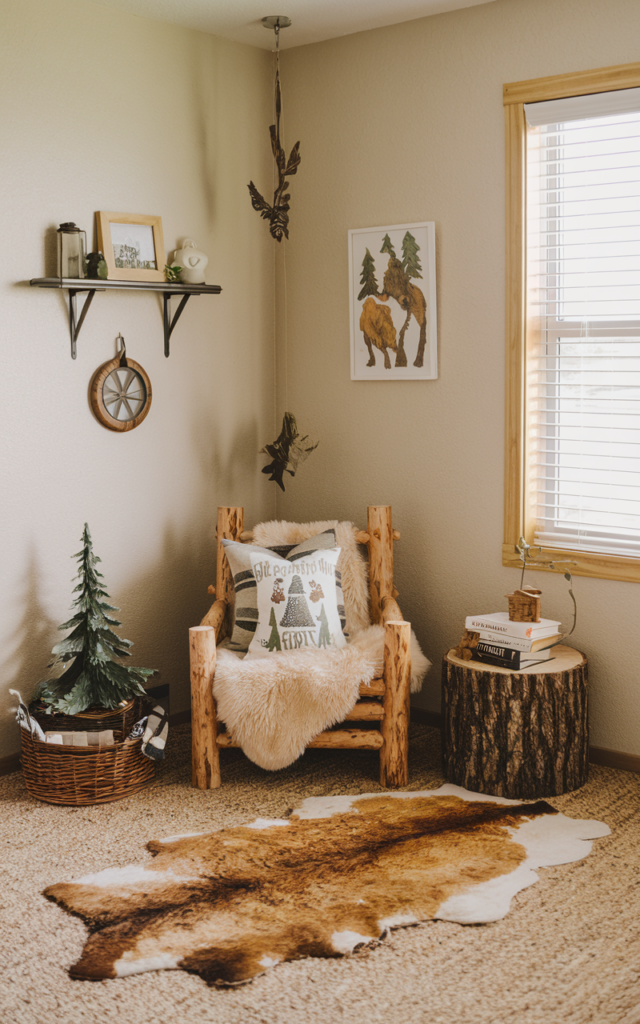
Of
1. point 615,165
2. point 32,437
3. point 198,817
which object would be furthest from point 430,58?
point 198,817

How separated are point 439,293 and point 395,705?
5.05 ft

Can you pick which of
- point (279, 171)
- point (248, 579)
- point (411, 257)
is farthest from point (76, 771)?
point (279, 171)

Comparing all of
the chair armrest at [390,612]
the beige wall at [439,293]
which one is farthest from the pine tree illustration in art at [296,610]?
the beige wall at [439,293]

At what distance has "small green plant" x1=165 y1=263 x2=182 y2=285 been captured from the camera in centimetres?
354

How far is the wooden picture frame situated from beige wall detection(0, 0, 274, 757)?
0.06 m

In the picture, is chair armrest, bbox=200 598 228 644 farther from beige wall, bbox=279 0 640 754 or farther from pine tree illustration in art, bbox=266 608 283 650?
beige wall, bbox=279 0 640 754

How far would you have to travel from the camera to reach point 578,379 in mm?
3236

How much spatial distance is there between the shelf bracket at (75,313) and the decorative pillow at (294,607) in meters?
0.98

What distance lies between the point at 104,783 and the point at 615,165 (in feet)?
8.47

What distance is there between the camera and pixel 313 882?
2441 mm

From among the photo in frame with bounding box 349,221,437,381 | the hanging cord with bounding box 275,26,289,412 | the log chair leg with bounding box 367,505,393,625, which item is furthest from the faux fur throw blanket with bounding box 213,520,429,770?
the hanging cord with bounding box 275,26,289,412

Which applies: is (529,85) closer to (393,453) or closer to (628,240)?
(628,240)

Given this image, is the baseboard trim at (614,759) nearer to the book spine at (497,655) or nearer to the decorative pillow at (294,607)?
the book spine at (497,655)

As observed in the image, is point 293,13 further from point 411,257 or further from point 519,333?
point 519,333
